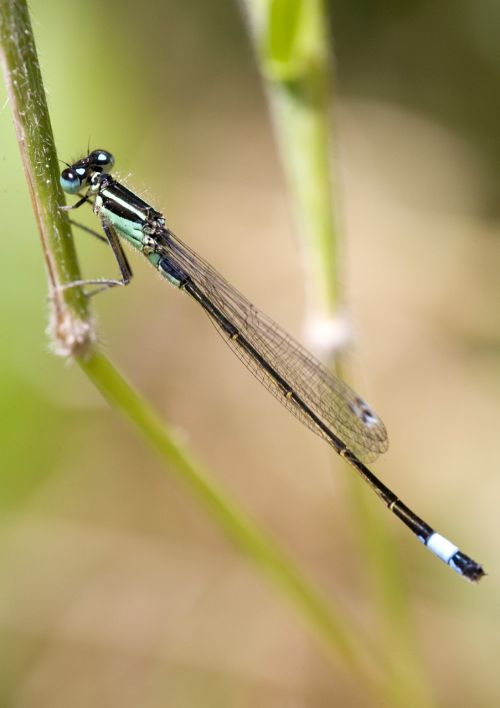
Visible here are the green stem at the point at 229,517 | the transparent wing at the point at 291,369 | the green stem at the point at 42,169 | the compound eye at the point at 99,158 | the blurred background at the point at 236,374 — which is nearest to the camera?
the green stem at the point at 42,169

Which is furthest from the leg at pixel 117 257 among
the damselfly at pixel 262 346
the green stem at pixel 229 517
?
the green stem at pixel 229 517

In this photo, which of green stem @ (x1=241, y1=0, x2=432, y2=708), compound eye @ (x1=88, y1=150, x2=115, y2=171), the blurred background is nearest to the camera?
green stem @ (x1=241, y1=0, x2=432, y2=708)

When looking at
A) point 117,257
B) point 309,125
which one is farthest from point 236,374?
point 309,125

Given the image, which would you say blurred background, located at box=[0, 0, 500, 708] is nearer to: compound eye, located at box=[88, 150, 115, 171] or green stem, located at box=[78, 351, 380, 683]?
compound eye, located at box=[88, 150, 115, 171]

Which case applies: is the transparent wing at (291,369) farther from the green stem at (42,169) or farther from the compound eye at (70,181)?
the green stem at (42,169)

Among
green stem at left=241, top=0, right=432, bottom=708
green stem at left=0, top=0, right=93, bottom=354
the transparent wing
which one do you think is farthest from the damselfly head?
green stem at left=0, top=0, right=93, bottom=354

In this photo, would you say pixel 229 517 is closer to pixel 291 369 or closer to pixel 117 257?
pixel 291 369
